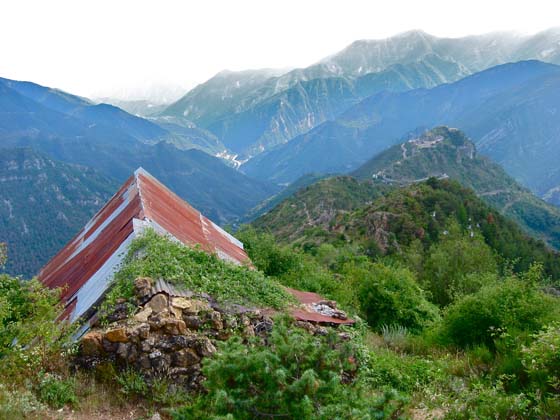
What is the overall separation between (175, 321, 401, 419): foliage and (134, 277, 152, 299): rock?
3.40 meters

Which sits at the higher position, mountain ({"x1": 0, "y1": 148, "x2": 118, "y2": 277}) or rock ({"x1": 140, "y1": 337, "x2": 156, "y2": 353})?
rock ({"x1": 140, "y1": 337, "x2": 156, "y2": 353})

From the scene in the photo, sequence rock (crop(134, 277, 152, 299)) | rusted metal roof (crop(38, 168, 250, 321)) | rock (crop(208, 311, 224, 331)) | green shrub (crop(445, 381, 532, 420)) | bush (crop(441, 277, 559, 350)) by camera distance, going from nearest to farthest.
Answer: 1. green shrub (crop(445, 381, 532, 420))
2. rock (crop(208, 311, 224, 331))
3. rock (crop(134, 277, 152, 299))
4. rusted metal roof (crop(38, 168, 250, 321))
5. bush (crop(441, 277, 559, 350))

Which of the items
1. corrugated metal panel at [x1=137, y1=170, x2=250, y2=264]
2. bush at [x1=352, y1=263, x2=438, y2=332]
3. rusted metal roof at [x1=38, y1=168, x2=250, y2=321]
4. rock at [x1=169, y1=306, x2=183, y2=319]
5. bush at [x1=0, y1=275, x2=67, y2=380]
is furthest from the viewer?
bush at [x1=352, y1=263, x2=438, y2=332]

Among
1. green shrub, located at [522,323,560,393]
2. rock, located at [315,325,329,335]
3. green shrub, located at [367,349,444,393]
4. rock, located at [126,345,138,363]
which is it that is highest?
rock, located at [126,345,138,363]

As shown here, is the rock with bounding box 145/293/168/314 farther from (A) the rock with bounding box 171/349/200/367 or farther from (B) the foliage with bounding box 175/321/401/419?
(B) the foliage with bounding box 175/321/401/419

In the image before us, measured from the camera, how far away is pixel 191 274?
10055 mm

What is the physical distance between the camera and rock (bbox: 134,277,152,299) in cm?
895

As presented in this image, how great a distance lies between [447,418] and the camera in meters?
6.96

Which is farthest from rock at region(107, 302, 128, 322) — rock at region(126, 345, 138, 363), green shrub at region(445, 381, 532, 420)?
green shrub at region(445, 381, 532, 420)

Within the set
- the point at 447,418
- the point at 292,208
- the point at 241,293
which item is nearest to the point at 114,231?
the point at 241,293

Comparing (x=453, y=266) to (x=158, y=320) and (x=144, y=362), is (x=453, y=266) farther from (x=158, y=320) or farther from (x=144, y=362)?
(x=144, y=362)

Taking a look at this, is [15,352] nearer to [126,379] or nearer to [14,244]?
[126,379]

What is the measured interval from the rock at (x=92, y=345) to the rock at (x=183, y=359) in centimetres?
147

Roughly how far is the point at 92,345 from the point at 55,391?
102 cm
